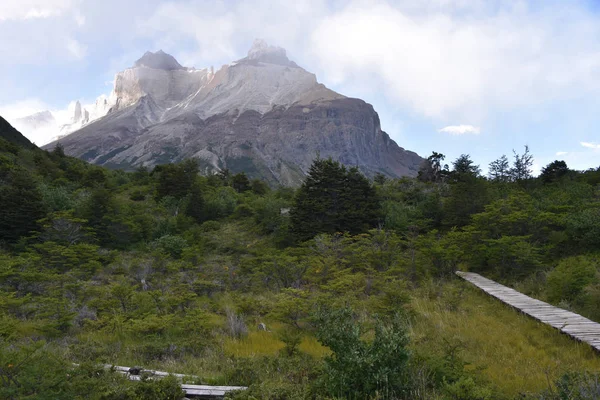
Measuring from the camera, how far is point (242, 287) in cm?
1169

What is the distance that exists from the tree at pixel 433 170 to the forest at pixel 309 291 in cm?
262

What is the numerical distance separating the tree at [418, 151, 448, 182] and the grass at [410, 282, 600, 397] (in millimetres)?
18684

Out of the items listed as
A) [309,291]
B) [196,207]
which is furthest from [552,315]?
[196,207]

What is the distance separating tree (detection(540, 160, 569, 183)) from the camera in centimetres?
2055

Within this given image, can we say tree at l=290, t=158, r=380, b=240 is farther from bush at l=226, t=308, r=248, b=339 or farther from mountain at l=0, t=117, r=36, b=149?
mountain at l=0, t=117, r=36, b=149

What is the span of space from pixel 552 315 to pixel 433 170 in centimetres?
2101

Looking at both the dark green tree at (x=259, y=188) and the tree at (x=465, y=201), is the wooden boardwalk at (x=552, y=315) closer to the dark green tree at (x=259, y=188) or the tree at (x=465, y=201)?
the tree at (x=465, y=201)

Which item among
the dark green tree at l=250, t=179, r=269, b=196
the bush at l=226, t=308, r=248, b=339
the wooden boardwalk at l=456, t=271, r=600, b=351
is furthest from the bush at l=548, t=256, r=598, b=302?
the dark green tree at l=250, t=179, r=269, b=196

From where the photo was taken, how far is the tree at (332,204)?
55.2 feet

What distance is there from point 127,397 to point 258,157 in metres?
184

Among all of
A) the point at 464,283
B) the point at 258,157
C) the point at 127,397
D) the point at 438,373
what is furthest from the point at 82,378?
the point at 258,157

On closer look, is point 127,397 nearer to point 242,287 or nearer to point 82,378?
point 82,378

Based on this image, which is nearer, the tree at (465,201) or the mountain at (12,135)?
the tree at (465,201)

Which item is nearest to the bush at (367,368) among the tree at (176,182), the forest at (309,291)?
the forest at (309,291)
